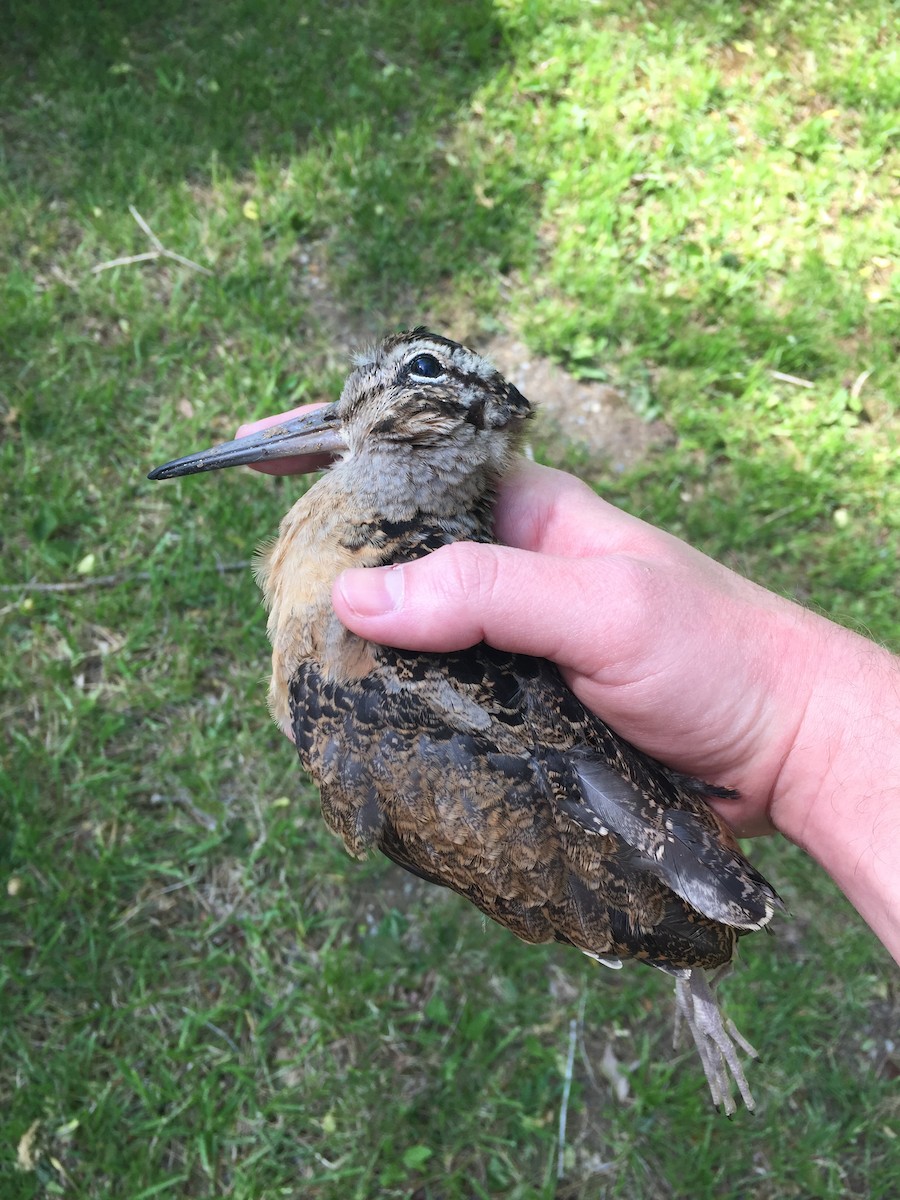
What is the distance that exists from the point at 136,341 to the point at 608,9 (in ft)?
14.1

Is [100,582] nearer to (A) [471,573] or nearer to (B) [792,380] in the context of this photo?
(A) [471,573]

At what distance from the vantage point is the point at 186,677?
4289 mm

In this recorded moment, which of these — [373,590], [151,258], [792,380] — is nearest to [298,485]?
[151,258]

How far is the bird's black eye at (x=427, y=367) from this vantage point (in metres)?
2.83

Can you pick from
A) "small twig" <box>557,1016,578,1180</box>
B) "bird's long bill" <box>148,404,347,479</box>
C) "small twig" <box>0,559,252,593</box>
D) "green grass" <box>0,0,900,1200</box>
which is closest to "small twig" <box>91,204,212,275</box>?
"green grass" <box>0,0,900,1200</box>

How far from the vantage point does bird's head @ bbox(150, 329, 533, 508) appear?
277 cm

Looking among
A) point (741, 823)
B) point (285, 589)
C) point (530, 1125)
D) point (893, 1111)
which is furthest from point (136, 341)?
point (893, 1111)

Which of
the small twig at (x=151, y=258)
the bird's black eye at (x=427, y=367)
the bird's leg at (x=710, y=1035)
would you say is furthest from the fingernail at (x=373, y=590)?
the small twig at (x=151, y=258)

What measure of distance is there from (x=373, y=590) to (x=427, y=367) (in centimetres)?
81

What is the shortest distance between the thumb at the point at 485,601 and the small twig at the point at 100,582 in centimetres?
205

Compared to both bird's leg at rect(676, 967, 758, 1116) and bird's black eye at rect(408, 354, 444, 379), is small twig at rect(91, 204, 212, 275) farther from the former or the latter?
bird's leg at rect(676, 967, 758, 1116)

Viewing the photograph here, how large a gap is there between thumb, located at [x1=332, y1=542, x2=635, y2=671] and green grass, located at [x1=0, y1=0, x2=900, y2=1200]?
1.85 meters

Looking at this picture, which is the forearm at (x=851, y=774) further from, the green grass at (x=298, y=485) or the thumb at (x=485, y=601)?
the green grass at (x=298, y=485)

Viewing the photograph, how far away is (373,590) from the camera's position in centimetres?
247
